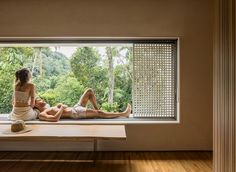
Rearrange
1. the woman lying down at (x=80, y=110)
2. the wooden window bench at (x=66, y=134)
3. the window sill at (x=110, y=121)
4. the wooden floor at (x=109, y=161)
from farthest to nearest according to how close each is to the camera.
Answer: the woman lying down at (x=80, y=110)
the window sill at (x=110, y=121)
the wooden floor at (x=109, y=161)
the wooden window bench at (x=66, y=134)

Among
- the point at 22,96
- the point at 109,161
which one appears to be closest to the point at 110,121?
the point at 109,161

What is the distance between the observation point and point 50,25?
3756 millimetres

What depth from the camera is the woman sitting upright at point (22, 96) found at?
3.71m

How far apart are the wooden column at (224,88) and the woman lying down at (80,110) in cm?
220

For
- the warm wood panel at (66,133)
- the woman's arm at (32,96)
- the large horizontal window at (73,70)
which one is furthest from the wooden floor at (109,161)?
the large horizontal window at (73,70)

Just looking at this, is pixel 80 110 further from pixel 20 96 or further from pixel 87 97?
pixel 20 96

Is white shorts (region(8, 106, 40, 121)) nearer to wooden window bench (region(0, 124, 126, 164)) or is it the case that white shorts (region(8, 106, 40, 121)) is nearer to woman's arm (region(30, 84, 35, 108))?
woman's arm (region(30, 84, 35, 108))

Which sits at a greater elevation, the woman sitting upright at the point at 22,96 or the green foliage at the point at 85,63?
the green foliage at the point at 85,63

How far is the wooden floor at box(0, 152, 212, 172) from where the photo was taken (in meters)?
3.00

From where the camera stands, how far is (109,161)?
130 inches

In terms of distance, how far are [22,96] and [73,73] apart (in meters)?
0.89

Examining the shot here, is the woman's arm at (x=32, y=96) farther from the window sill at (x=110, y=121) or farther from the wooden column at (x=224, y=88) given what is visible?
the wooden column at (x=224, y=88)

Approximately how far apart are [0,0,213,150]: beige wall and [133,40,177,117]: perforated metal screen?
8.9 inches

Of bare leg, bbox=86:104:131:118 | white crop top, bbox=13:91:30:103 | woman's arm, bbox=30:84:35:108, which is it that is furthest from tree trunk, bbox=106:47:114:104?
white crop top, bbox=13:91:30:103
